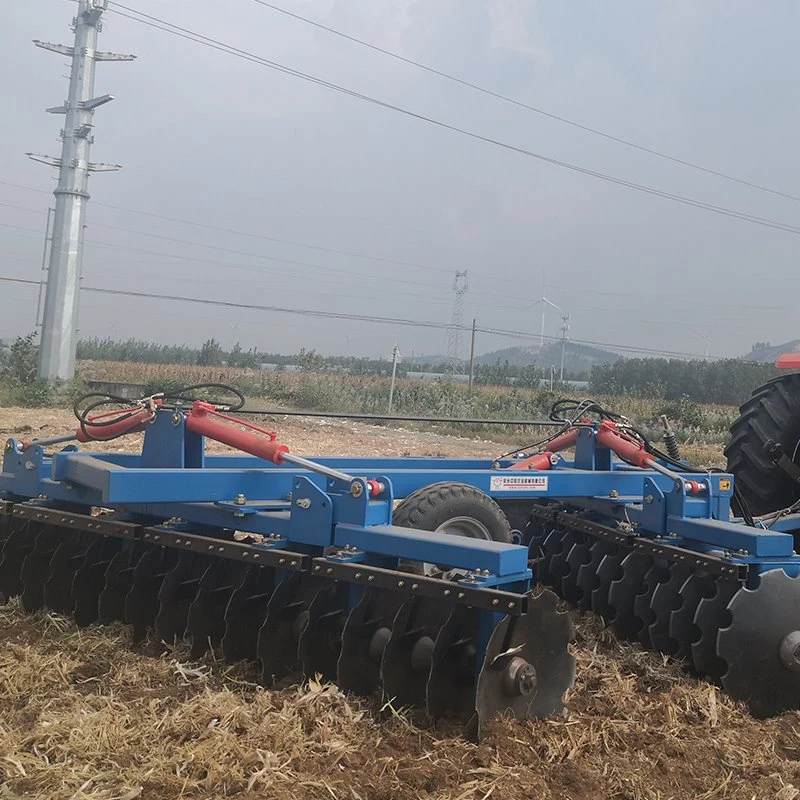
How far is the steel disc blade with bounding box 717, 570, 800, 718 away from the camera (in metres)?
3.57

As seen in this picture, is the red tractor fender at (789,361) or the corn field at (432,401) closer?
the red tractor fender at (789,361)

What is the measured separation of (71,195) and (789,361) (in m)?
20.1

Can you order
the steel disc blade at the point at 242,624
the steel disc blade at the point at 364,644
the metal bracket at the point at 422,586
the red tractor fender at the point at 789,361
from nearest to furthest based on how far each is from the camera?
the metal bracket at the point at 422,586 → the steel disc blade at the point at 364,644 → the steel disc blade at the point at 242,624 → the red tractor fender at the point at 789,361

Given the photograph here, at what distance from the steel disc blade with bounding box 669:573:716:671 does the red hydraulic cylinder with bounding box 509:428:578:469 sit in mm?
1305

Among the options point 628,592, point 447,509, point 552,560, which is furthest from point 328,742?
point 552,560

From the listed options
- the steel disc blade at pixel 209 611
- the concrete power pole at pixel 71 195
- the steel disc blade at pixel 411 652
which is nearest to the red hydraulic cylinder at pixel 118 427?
the steel disc blade at pixel 209 611

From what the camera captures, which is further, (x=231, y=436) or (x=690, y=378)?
(x=690, y=378)

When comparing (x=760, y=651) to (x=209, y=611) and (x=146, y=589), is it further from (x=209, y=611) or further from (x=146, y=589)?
(x=146, y=589)

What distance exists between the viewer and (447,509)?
13.2 ft

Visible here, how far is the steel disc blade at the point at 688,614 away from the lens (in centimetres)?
390

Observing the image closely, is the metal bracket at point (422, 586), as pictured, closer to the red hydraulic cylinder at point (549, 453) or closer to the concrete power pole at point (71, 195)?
the red hydraulic cylinder at point (549, 453)

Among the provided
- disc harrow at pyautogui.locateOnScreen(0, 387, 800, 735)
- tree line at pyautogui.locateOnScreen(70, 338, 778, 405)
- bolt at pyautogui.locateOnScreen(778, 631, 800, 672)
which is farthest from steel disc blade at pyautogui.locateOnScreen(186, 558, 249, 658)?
tree line at pyautogui.locateOnScreen(70, 338, 778, 405)

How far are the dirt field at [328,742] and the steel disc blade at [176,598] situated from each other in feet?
0.46

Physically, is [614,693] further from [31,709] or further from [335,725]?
[31,709]
